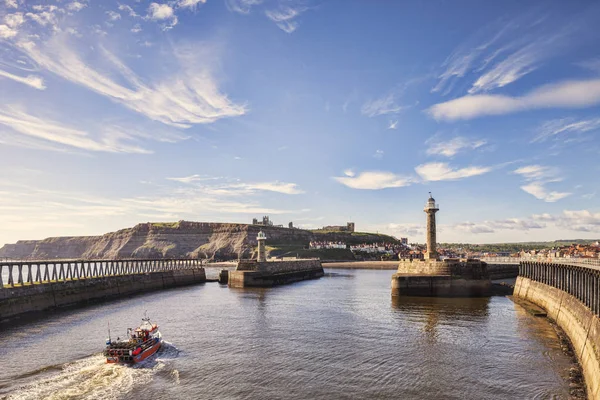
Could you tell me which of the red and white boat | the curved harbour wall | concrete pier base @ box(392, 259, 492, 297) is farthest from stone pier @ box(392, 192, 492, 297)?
the red and white boat

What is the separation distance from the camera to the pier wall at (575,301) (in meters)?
22.3

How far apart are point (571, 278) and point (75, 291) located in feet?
192

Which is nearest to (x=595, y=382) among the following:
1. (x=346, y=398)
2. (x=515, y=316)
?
(x=346, y=398)

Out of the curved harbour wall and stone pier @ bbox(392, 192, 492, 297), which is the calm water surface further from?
stone pier @ bbox(392, 192, 492, 297)

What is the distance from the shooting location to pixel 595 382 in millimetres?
20094

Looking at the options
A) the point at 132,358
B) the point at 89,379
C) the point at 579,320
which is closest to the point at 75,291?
the point at 132,358

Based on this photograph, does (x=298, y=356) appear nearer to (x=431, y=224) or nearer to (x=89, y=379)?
(x=89, y=379)

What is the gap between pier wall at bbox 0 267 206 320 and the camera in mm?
43594

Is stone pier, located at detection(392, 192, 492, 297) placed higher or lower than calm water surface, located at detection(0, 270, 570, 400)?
higher

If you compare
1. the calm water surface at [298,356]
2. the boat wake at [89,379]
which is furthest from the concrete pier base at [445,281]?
the boat wake at [89,379]

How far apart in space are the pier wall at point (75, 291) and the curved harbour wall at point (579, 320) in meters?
49.0

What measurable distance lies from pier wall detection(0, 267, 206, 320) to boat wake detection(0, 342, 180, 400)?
2180 centimetres

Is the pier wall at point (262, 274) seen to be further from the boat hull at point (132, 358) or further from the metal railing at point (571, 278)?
the boat hull at point (132, 358)

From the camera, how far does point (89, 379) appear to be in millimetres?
23859
